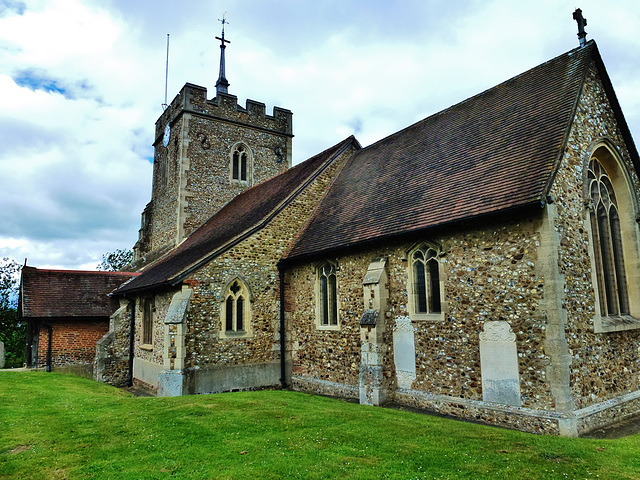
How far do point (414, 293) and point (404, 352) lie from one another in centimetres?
146

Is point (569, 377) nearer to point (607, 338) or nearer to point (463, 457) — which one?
point (607, 338)

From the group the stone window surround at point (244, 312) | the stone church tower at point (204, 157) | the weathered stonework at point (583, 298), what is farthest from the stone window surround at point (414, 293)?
the stone church tower at point (204, 157)

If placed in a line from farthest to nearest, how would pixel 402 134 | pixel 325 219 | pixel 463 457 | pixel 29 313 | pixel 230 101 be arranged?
1. pixel 230 101
2. pixel 29 313
3. pixel 402 134
4. pixel 325 219
5. pixel 463 457

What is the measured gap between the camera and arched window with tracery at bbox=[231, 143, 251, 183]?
25094 millimetres

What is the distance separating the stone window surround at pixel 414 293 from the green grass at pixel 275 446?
7.20ft

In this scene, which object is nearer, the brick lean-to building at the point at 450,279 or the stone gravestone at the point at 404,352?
the brick lean-to building at the point at 450,279

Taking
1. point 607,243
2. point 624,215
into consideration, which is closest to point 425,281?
point 607,243

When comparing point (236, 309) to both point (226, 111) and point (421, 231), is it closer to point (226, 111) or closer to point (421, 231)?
point (421, 231)

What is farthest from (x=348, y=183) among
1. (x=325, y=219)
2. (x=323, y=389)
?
(x=323, y=389)

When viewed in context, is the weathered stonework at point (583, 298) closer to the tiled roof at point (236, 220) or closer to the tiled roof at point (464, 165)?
the tiled roof at point (464, 165)

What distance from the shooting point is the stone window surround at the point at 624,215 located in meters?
9.84

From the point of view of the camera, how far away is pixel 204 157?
79.5 feet

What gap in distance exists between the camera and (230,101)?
25.3 metres

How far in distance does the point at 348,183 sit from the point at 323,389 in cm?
736
